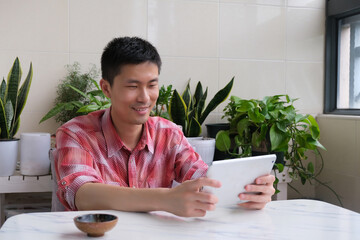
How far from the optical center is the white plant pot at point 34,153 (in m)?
1.99

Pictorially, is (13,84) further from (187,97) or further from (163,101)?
(187,97)

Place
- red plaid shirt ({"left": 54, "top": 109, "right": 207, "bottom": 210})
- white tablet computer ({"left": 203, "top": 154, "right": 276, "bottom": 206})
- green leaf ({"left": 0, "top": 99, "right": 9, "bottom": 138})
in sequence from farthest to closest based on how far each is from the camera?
1. green leaf ({"left": 0, "top": 99, "right": 9, "bottom": 138})
2. red plaid shirt ({"left": 54, "top": 109, "right": 207, "bottom": 210})
3. white tablet computer ({"left": 203, "top": 154, "right": 276, "bottom": 206})

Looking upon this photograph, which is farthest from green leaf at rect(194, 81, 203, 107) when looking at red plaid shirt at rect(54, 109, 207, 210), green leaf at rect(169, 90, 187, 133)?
red plaid shirt at rect(54, 109, 207, 210)

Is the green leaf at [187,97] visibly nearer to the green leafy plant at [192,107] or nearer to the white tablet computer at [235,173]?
the green leafy plant at [192,107]

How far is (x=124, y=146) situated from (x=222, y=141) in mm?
849

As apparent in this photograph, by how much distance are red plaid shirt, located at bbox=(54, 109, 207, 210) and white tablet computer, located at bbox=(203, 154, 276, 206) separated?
345 mm

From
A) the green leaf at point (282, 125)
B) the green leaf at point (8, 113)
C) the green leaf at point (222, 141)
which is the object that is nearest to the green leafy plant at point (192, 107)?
the green leaf at point (222, 141)

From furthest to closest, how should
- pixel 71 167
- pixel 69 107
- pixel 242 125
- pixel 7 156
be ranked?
pixel 242 125
pixel 69 107
pixel 7 156
pixel 71 167

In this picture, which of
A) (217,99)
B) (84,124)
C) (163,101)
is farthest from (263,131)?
(84,124)

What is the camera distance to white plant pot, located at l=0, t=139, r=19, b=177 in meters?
1.97

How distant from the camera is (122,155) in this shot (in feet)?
5.28

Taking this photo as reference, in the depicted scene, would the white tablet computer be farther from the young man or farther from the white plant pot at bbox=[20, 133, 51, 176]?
the white plant pot at bbox=[20, 133, 51, 176]

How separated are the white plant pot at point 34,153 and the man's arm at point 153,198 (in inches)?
32.0

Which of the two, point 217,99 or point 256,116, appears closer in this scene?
point 256,116
